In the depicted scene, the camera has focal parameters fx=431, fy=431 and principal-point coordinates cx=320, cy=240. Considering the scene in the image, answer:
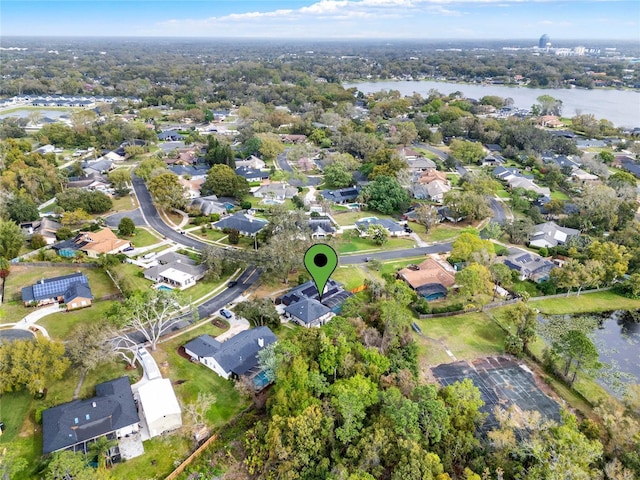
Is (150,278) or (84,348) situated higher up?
(84,348)

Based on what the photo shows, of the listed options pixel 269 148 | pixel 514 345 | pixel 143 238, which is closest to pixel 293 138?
pixel 269 148

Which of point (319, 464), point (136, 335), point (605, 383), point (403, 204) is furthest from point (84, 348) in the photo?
point (403, 204)

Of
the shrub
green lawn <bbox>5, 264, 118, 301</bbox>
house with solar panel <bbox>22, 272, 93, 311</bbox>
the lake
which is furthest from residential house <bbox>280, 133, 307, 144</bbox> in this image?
the lake

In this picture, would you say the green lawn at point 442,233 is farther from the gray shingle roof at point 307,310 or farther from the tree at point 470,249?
the gray shingle roof at point 307,310

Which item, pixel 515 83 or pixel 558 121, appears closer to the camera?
pixel 558 121

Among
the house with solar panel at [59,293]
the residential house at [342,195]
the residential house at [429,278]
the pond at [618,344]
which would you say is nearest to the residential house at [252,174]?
the residential house at [342,195]

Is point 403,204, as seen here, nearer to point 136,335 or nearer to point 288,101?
point 136,335

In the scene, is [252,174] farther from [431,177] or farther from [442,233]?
[442,233]
